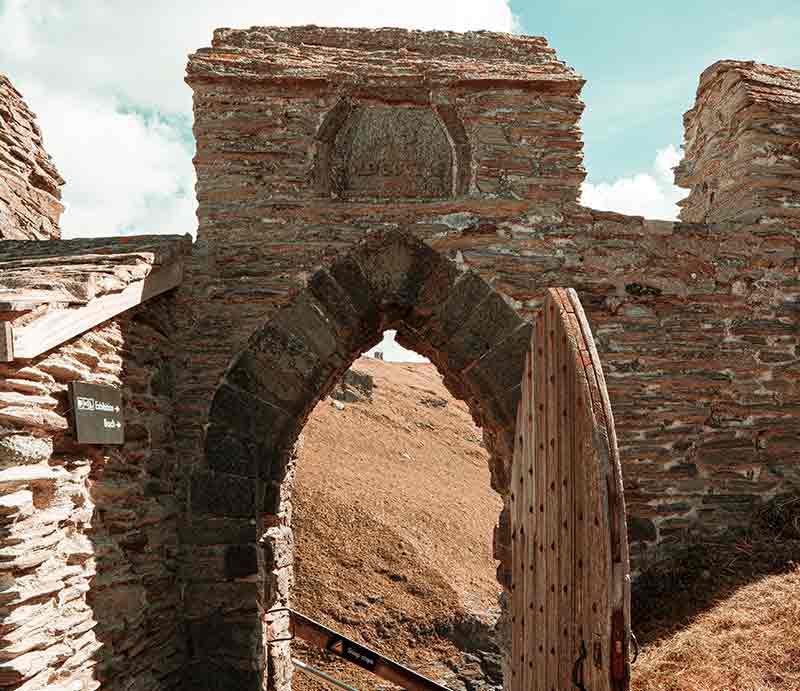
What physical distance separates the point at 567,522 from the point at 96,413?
2.28 meters

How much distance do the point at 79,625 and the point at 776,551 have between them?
4.04m

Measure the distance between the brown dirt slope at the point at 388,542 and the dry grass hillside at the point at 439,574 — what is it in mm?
21

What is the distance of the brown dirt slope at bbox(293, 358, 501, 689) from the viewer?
8.34 metres

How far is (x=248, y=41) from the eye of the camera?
5055mm

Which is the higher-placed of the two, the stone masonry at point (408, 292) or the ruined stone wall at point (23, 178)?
the ruined stone wall at point (23, 178)

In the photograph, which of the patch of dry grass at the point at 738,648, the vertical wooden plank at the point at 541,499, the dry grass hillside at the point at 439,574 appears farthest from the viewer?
the dry grass hillside at the point at 439,574

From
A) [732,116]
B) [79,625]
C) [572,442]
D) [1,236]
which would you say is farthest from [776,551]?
[1,236]

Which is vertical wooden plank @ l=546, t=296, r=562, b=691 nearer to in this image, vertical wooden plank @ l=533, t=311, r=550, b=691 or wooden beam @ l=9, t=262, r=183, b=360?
vertical wooden plank @ l=533, t=311, r=550, b=691

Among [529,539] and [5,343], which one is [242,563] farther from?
[5,343]

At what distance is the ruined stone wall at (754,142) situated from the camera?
16.8 feet

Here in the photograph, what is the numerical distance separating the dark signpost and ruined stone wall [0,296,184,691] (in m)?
0.05

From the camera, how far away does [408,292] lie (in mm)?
4750

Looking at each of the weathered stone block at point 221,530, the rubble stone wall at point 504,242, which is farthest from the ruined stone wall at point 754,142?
the weathered stone block at point 221,530

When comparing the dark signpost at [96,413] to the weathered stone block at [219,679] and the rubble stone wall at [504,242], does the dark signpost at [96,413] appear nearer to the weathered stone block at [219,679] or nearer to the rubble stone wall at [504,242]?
the rubble stone wall at [504,242]
